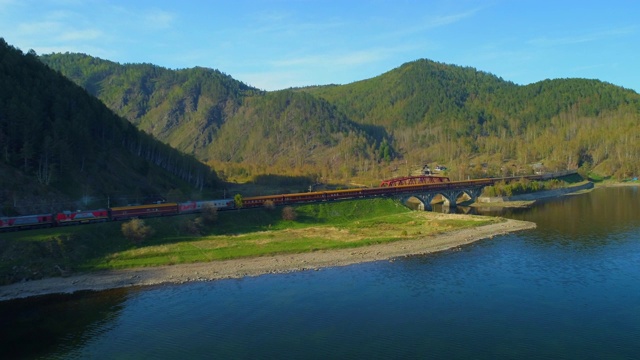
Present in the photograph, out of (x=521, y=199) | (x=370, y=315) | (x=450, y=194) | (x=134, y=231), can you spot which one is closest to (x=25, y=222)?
(x=134, y=231)

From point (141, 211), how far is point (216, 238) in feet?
53.3

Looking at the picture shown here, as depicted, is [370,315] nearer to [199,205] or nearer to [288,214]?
[288,214]

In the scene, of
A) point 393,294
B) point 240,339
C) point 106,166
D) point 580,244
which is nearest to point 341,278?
point 393,294

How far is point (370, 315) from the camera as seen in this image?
49.1 metres

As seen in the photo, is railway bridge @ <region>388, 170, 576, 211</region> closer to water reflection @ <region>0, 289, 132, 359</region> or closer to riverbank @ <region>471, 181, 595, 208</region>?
riverbank @ <region>471, 181, 595, 208</region>

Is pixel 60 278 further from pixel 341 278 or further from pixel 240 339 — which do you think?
pixel 341 278

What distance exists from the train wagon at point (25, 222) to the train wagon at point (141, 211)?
10650 millimetres

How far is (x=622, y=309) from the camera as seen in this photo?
49.4m

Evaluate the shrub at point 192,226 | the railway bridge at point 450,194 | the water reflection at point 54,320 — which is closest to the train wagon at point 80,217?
the shrub at point 192,226

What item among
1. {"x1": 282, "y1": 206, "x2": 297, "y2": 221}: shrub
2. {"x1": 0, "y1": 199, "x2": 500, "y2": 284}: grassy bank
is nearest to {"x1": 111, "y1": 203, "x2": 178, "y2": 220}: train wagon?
{"x1": 0, "y1": 199, "x2": 500, "y2": 284}: grassy bank

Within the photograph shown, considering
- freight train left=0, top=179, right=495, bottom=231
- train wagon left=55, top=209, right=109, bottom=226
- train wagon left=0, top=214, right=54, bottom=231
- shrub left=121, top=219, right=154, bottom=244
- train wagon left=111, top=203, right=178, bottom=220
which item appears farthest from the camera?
train wagon left=111, top=203, right=178, bottom=220

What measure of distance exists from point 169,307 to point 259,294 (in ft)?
35.5

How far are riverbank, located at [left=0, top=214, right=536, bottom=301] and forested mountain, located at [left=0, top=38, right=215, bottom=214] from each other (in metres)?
29.7

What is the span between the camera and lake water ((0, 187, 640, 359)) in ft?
136
